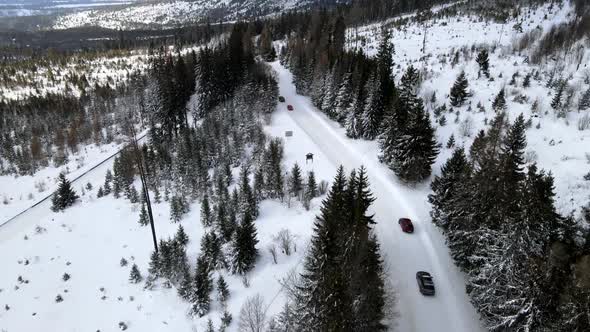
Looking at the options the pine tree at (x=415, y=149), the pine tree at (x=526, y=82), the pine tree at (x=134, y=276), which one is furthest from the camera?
the pine tree at (x=526, y=82)

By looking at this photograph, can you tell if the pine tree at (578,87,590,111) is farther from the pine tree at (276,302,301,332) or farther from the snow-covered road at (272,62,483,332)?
the pine tree at (276,302,301,332)

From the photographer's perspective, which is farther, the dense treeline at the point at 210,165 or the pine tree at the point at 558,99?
the pine tree at the point at 558,99

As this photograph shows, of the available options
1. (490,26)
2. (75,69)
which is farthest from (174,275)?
(75,69)

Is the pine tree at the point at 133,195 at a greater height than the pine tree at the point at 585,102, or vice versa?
the pine tree at the point at 585,102

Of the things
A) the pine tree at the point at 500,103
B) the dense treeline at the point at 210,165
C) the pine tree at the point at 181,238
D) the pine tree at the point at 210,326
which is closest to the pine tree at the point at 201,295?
the dense treeline at the point at 210,165

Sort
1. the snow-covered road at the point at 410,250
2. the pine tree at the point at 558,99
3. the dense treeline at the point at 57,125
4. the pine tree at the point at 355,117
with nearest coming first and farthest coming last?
1. the snow-covered road at the point at 410,250
2. the pine tree at the point at 558,99
3. the pine tree at the point at 355,117
4. the dense treeline at the point at 57,125

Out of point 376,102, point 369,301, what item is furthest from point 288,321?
point 376,102

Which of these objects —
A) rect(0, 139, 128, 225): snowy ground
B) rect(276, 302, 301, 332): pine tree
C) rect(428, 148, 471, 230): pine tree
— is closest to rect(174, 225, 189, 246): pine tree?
rect(276, 302, 301, 332): pine tree

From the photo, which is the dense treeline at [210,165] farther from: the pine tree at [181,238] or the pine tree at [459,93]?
the pine tree at [459,93]
